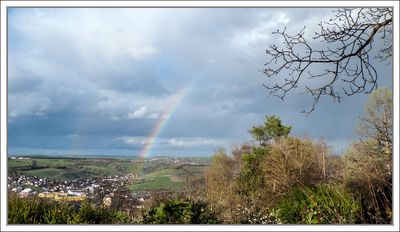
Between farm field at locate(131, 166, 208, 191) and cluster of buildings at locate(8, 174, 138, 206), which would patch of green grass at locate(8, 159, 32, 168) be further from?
farm field at locate(131, 166, 208, 191)

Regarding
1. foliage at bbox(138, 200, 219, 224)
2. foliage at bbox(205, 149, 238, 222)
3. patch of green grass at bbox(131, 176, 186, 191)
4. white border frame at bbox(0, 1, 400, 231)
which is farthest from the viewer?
foliage at bbox(205, 149, 238, 222)

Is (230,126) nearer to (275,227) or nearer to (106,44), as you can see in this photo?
(106,44)

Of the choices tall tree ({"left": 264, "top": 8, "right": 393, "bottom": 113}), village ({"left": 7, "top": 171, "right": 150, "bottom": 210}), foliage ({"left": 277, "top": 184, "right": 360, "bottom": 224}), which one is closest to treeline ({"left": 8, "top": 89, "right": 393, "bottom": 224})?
foliage ({"left": 277, "top": 184, "right": 360, "bottom": 224})

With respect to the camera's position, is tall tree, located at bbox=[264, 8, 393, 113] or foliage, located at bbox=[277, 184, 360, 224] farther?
foliage, located at bbox=[277, 184, 360, 224]

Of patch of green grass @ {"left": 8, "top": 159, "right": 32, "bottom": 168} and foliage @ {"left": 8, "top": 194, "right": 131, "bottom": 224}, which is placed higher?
patch of green grass @ {"left": 8, "top": 159, "right": 32, "bottom": 168}

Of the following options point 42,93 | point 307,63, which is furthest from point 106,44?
point 307,63

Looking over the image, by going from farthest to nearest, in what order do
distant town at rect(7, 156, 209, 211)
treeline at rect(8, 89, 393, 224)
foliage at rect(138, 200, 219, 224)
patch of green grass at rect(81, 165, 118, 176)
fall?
patch of green grass at rect(81, 165, 118, 176) → distant town at rect(7, 156, 209, 211) → foliage at rect(138, 200, 219, 224) → treeline at rect(8, 89, 393, 224)

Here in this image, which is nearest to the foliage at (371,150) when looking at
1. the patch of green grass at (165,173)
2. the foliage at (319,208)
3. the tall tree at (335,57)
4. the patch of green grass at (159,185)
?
the foliage at (319,208)

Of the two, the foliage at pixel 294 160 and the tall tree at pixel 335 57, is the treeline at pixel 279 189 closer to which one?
the foliage at pixel 294 160

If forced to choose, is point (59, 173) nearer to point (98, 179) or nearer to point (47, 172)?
point (47, 172)
